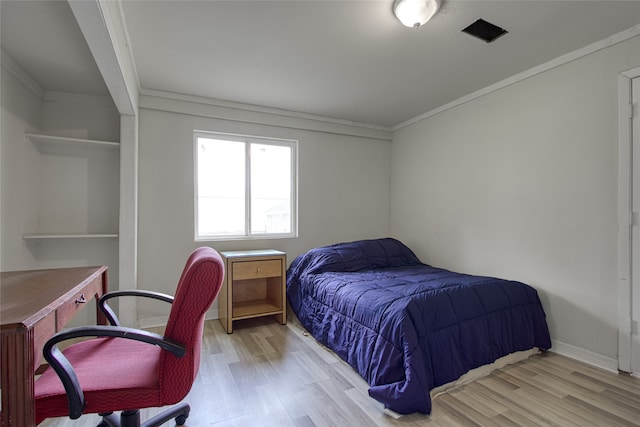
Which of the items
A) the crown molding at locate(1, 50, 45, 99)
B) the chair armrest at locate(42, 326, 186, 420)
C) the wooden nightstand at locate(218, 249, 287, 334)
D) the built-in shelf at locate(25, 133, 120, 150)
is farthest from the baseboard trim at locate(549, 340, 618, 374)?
the crown molding at locate(1, 50, 45, 99)

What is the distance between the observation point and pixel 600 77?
7.29 ft

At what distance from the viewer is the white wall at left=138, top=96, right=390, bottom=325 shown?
3.03 m

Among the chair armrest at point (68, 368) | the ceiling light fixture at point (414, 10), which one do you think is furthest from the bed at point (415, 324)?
the ceiling light fixture at point (414, 10)

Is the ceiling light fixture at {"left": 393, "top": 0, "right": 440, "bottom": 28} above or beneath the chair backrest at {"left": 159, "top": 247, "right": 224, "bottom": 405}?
above

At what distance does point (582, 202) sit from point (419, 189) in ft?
5.64

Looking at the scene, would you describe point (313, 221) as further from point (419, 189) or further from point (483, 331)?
point (483, 331)

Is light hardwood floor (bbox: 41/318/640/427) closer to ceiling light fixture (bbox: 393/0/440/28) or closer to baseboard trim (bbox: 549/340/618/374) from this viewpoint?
baseboard trim (bbox: 549/340/618/374)

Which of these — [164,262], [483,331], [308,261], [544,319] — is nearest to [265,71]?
[308,261]

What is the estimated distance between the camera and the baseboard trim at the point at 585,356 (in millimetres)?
2148

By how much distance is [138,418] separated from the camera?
4.58 ft

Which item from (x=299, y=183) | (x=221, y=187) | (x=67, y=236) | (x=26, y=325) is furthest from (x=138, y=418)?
(x=299, y=183)

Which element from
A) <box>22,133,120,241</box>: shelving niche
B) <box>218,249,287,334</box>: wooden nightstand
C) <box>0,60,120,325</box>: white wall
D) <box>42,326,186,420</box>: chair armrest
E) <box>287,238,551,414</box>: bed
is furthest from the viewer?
<box>218,249,287,334</box>: wooden nightstand

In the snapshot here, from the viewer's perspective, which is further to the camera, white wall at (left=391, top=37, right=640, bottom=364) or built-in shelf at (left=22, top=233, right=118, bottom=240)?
built-in shelf at (left=22, top=233, right=118, bottom=240)

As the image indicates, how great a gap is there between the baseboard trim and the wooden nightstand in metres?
2.42
